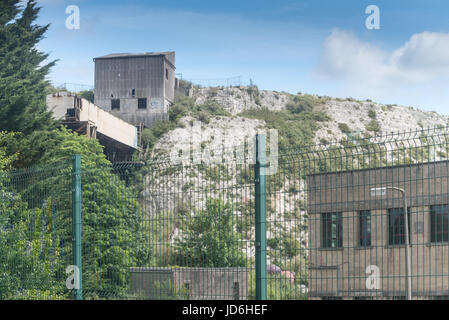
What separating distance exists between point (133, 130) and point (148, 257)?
164ft

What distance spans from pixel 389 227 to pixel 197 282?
2558mm

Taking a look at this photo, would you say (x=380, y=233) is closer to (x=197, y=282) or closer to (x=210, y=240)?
(x=210, y=240)

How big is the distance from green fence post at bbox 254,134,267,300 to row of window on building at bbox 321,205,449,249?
2.47ft

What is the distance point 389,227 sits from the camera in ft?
24.0

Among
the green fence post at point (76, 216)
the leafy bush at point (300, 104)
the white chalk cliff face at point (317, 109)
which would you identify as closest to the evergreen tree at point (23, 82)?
the green fence post at point (76, 216)

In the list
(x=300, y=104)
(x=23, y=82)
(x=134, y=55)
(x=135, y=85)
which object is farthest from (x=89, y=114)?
(x=300, y=104)

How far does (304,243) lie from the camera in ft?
25.5

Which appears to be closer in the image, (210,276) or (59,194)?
(210,276)

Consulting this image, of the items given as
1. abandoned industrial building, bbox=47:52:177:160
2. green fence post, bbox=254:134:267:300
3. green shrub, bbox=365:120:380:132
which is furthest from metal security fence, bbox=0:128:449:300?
green shrub, bbox=365:120:380:132

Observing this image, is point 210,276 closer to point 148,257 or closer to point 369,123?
point 148,257

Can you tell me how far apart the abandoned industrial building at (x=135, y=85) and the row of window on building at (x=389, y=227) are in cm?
6381

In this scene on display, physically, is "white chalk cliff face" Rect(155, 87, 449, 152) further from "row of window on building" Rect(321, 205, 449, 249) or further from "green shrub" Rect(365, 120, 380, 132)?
"row of window on building" Rect(321, 205, 449, 249)

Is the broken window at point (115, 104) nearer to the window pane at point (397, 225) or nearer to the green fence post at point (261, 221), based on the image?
the green fence post at point (261, 221)
